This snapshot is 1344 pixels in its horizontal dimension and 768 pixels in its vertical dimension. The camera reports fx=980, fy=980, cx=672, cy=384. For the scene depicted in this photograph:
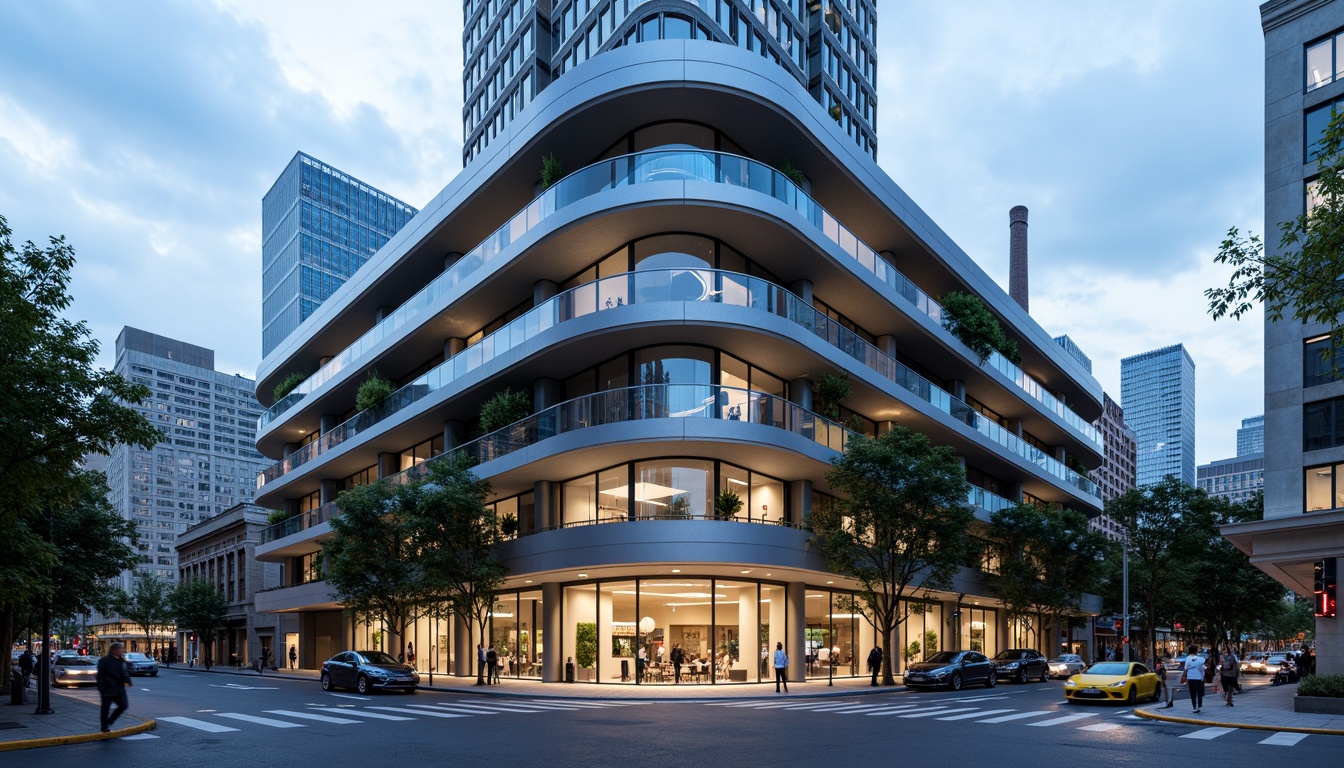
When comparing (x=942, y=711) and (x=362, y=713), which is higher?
(x=362, y=713)

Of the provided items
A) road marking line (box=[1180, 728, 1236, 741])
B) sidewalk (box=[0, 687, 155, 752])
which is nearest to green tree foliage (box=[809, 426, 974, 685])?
road marking line (box=[1180, 728, 1236, 741])

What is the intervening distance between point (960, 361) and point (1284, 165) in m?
18.1

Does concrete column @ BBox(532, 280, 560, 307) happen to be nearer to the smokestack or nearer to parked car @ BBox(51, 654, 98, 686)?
parked car @ BBox(51, 654, 98, 686)

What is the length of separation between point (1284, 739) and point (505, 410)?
26729 millimetres

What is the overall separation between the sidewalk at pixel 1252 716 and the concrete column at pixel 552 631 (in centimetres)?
1991

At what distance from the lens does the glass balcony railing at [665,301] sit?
33.0 meters

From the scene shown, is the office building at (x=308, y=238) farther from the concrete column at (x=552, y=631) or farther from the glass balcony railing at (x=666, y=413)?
the glass balcony railing at (x=666, y=413)

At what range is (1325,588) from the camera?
90.3 feet

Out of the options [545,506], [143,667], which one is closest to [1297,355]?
[545,506]

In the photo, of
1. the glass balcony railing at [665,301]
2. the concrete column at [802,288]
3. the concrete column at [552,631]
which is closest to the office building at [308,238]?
the glass balcony railing at [665,301]

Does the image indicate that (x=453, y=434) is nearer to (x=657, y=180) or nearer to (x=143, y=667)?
(x=657, y=180)

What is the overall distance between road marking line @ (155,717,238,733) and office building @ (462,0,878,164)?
119 feet

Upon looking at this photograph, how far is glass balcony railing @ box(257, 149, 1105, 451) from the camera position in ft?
109

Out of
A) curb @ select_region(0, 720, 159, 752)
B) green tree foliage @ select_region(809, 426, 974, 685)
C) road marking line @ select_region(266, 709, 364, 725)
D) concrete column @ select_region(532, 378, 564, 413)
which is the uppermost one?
concrete column @ select_region(532, 378, 564, 413)
